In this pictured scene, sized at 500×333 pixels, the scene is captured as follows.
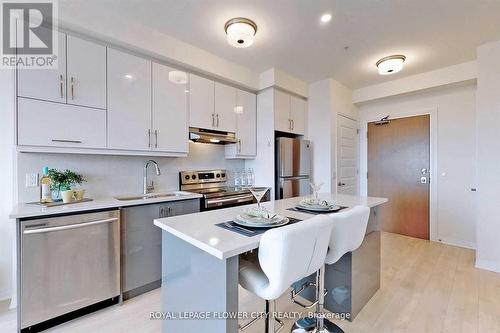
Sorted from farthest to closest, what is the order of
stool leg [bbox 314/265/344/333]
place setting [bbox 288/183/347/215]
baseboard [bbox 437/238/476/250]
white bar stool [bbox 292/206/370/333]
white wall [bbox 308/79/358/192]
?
white wall [bbox 308/79/358/192] < baseboard [bbox 437/238/476/250] < place setting [bbox 288/183/347/215] < stool leg [bbox 314/265/344/333] < white bar stool [bbox 292/206/370/333]

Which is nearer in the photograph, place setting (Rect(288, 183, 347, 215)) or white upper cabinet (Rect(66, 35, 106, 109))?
place setting (Rect(288, 183, 347, 215))

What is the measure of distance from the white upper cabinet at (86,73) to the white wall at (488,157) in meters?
4.10

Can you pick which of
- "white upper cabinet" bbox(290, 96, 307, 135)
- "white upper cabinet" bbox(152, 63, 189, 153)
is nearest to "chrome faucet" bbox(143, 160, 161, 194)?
"white upper cabinet" bbox(152, 63, 189, 153)

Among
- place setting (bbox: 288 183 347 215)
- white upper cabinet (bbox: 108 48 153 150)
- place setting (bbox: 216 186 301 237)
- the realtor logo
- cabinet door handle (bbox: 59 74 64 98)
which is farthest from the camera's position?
white upper cabinet (bbox: 108 48 153 150)

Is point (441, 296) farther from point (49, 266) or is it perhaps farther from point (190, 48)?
point (190, 48)

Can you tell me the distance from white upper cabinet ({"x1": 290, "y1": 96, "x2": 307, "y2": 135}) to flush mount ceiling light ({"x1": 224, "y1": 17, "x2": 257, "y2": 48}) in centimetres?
167

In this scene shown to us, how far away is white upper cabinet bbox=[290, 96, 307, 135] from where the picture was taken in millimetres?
3709

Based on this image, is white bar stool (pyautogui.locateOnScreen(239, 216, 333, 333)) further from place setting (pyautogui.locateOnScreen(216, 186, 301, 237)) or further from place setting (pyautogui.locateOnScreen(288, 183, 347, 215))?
place setting (pyautogui.locateOnScreen(288, 183, 347, 215))

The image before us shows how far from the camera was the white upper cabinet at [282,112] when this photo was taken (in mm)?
3430

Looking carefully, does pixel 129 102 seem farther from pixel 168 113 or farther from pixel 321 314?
pixel 321 314

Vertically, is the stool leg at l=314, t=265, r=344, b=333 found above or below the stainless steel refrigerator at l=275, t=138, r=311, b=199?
below

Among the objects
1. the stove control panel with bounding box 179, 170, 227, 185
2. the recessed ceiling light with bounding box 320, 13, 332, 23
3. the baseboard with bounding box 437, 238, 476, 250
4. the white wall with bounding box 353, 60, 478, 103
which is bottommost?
the baseboard with bounding box 437, 238, 476, 250

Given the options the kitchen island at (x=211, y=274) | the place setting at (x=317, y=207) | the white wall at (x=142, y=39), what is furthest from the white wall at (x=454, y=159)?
the white wall at (x=142, y=39)

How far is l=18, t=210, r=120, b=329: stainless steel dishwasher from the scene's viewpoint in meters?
1.59
